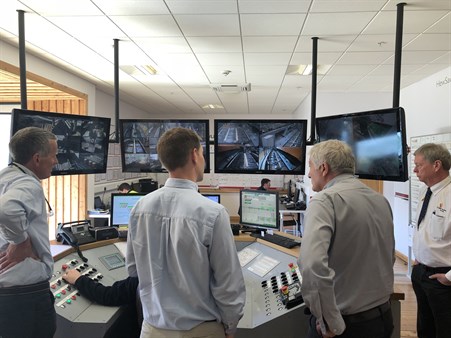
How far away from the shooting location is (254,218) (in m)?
2.85

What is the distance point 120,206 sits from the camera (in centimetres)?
284

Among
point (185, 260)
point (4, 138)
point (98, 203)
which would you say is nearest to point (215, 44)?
point (185, 260)

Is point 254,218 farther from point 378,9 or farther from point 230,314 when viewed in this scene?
point 378,9

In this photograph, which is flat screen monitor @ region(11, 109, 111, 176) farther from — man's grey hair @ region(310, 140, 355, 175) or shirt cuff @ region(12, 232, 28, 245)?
man's grey hair @ region(310, 140, 355, 175)

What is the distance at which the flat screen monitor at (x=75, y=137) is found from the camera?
2.36 metres

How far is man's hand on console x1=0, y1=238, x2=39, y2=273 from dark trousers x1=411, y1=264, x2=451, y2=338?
2.56m

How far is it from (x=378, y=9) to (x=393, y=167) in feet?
4.68

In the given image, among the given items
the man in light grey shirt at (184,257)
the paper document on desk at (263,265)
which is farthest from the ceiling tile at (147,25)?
the paper document on desk at (263,265)

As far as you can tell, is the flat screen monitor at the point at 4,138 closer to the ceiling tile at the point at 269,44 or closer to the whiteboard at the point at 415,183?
the ceiling tile at the point at 269,44

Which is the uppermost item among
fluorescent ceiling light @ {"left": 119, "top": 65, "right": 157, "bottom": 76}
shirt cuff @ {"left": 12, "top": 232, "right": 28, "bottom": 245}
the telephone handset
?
fluorescent ceiling light @ {"left": 119, "top": 65, "right": 157, "bottom": 76}

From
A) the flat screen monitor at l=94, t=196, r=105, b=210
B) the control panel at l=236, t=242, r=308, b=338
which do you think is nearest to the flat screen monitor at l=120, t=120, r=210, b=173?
the control panel at l=236, t=242, r=308, b=338

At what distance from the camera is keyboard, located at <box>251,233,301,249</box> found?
2.50 meters

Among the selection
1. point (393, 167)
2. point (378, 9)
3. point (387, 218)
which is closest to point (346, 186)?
point (387, 218)

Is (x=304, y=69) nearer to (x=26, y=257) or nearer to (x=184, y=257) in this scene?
(x=184, y=257)
